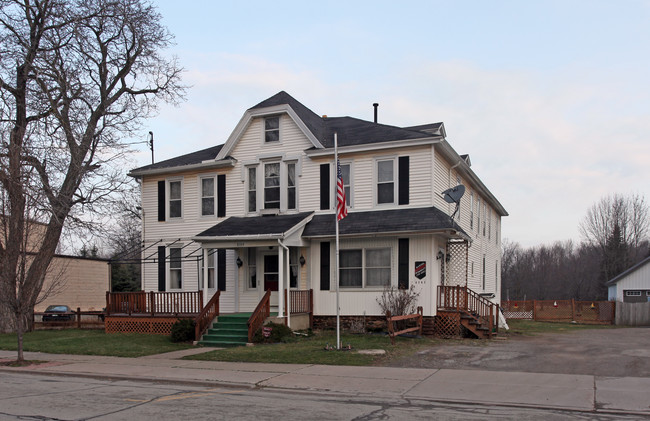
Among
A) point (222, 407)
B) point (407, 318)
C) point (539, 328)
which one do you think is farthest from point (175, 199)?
point (539, 328)

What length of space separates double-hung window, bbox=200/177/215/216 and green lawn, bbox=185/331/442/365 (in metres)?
7.42

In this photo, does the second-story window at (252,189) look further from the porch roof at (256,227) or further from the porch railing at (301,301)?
the porch railing at (301,301)

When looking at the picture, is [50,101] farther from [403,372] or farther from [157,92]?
[403,372]

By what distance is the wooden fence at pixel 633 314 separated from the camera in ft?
101

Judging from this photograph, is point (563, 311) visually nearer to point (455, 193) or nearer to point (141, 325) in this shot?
point (455, 193)

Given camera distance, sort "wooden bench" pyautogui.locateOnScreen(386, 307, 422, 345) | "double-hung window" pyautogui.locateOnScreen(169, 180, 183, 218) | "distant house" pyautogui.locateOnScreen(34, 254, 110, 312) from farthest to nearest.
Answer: "distant house" pyautogui.locateOnScreen(34, 254, 110, 312), "double-hung window" pyautogui.locateOnScreen(169, 180, 183, 218), "wooden bench" pyautogui.locateOnScreen(386, 307, 422, 345)

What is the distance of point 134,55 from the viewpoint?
90.0ft

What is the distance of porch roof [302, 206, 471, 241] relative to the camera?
722 inches

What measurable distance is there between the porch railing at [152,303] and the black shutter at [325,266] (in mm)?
4545

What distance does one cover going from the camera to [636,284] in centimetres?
3803

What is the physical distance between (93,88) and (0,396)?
19429 millimetres

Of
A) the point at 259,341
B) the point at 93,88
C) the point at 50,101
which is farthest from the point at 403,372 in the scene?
the point at 93,88

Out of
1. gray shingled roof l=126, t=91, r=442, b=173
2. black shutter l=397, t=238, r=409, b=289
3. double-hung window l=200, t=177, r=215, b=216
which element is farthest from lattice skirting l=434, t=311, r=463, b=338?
double-hung window l=200, t=177, r=215, b=216

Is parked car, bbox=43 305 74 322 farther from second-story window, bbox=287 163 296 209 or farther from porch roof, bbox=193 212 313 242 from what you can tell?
second-story window, bbox=287 163 296 209
